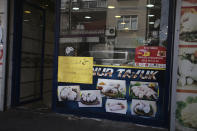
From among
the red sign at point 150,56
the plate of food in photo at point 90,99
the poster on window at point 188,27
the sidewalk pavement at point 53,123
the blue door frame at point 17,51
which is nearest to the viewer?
the poster on window at point 188,27

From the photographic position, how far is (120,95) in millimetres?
4719

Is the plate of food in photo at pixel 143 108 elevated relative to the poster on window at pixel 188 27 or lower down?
lower down

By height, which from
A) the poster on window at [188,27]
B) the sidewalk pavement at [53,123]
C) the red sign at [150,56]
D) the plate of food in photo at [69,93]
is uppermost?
the poster on window at [188,27]

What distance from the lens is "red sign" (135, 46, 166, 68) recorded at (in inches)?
174

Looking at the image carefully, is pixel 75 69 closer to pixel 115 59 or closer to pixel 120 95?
pixel 115 59

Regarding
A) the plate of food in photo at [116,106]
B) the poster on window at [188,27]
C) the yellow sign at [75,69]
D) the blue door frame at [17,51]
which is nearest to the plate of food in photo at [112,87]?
the plate of food in photo at [116,106]

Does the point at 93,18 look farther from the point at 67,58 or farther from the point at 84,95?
the point at 84,95

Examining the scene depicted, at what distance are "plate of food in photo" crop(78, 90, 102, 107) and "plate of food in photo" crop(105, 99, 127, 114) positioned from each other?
200 millimetres

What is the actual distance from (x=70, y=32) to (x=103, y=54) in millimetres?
1008

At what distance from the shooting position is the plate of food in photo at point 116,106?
4.70 m

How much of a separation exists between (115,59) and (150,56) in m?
0.78

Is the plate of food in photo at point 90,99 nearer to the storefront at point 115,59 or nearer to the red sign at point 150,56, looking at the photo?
the storefront at point 115,59

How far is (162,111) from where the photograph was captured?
4.44 meters

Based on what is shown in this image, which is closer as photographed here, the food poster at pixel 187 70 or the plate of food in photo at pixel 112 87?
the food poster at pixel 187 70
